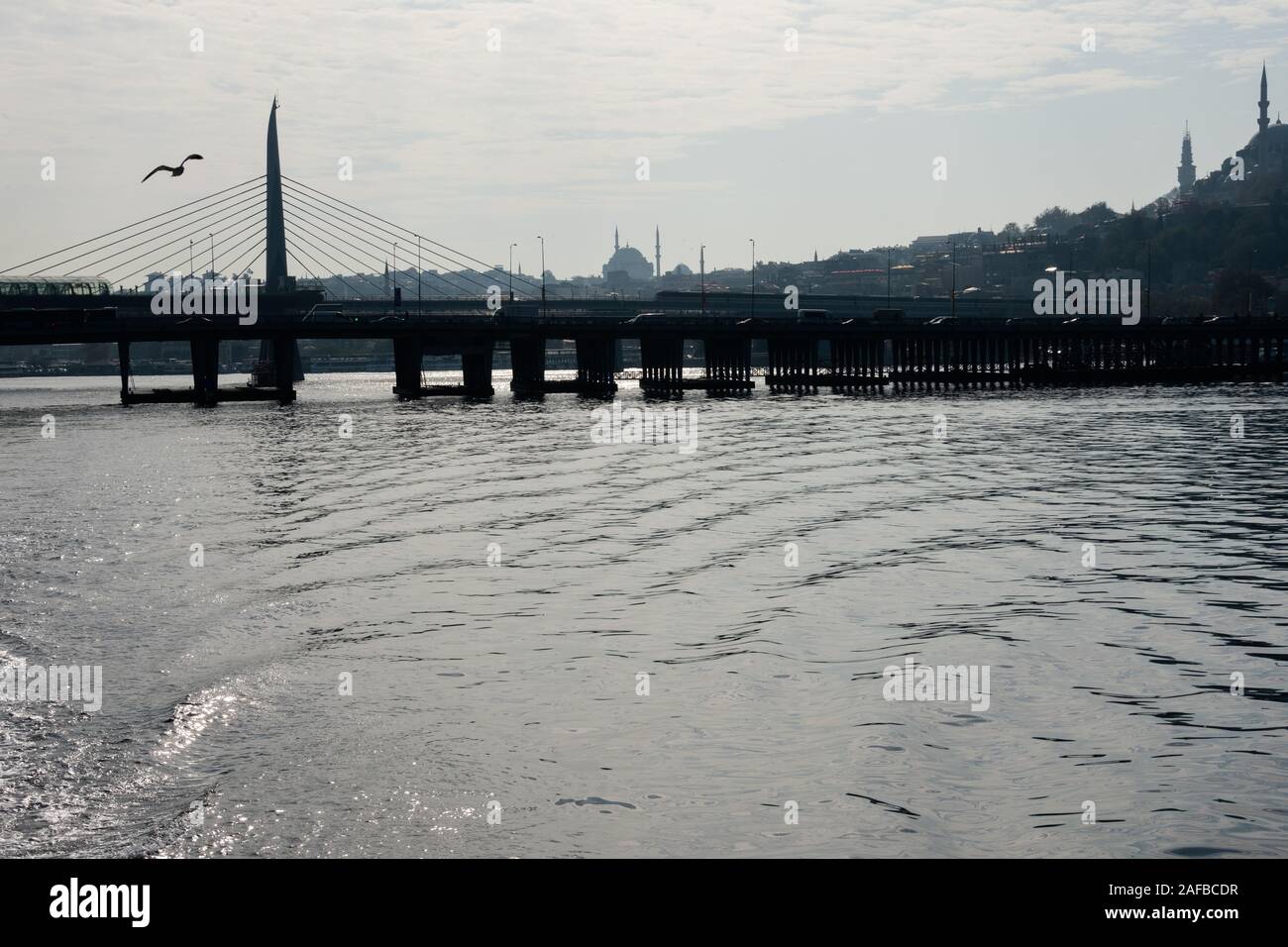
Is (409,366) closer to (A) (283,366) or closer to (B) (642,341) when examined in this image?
(A) (283,366)

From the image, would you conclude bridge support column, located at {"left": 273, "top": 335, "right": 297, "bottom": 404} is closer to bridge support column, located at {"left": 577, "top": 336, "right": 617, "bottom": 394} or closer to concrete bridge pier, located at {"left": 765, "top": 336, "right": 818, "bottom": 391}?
bridge support column, located at {"left": 577, "top": 336, "right": 617, "bottom": 394}

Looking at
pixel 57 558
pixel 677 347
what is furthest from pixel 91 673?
pixel 677 347

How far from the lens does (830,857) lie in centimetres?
1374

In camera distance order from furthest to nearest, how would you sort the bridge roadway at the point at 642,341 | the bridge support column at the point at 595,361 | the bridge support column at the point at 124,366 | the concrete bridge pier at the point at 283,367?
the bridge support column at the point at 595,361 < the concrete bridge pier at the point at 283,367 < the bridge roadway at the point at 642,341 < the bridge support column at the point at 124,366

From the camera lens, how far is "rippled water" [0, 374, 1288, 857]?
14992mm

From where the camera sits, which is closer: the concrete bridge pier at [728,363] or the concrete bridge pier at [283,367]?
the concrete bridge pier at [283,367]

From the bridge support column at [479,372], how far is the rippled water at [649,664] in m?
91.4

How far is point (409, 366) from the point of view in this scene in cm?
13912

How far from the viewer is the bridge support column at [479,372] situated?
464 feet

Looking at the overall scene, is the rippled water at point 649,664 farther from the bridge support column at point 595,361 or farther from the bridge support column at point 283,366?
the bridge support column at point 595,361

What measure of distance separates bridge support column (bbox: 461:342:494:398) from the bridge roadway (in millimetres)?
154

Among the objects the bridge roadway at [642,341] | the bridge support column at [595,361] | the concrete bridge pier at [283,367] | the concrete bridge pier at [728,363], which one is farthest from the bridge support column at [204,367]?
the concrete bridge pier at [728,363]

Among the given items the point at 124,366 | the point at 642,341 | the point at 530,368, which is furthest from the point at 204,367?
the point at 642,341

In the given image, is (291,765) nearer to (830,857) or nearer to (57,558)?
(830,857)
